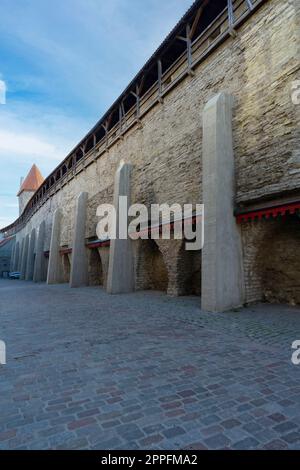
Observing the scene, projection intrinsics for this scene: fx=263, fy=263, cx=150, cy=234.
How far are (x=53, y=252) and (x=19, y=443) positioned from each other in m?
20.7

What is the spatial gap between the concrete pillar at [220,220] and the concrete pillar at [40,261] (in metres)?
22.5

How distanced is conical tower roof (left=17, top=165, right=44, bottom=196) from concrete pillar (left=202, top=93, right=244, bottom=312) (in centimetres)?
5276

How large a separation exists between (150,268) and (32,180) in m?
50.1

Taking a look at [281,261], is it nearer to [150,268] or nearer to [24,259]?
[150,268]

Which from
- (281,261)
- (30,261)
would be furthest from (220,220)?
(30,261)

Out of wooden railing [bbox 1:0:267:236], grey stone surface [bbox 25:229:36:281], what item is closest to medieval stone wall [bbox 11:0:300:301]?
wooden railing [bbox 1:0:267:236]

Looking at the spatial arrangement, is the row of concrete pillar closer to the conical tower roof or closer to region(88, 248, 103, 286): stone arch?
region(88, 248, 103, 286): stone arch

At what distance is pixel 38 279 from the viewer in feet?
83.7

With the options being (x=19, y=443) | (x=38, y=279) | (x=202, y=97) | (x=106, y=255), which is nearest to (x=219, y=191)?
(x=202, y=97)

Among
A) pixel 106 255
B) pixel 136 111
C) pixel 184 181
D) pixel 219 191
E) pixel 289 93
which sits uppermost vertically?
pixel 136 111

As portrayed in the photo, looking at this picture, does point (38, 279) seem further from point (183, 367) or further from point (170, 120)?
point (183, 367)

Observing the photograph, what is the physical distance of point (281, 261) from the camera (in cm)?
732

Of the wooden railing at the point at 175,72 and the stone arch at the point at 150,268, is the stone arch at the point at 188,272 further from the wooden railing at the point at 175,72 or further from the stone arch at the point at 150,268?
the wooden railing at the point at 175,72

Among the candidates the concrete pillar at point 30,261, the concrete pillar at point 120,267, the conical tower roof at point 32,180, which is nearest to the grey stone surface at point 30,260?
the concrete pillar at point 30,261
